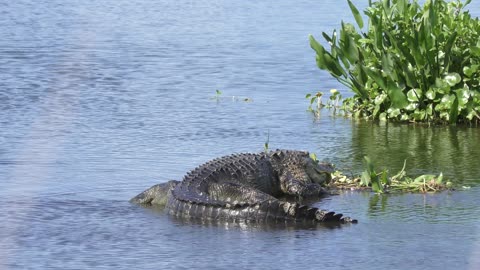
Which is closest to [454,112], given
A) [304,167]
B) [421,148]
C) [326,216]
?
[421,148]

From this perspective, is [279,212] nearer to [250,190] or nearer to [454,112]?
[250,190]

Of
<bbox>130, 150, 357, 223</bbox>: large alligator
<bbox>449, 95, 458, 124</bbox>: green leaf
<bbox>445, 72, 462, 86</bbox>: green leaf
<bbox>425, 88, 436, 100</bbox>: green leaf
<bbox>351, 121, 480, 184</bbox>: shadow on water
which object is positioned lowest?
<bbox>130, 150, 357, 223</bbox>: large alligator

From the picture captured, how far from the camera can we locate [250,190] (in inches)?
365

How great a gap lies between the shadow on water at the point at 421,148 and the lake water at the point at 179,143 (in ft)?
0.07

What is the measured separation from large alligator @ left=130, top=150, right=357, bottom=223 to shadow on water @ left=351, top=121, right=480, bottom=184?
0.77 m

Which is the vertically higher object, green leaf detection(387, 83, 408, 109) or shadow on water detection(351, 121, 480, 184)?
green leaf detection(387, 83, 408, 109)

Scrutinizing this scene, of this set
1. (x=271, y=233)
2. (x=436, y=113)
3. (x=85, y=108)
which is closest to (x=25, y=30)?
(x=85, y=108)

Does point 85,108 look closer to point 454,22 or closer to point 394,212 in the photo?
point 454,22

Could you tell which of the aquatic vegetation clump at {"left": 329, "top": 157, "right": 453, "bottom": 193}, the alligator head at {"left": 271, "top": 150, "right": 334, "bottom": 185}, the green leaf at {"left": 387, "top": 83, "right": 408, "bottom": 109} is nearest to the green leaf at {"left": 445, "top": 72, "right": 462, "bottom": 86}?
the green leaf at {"left": 387, "top": 83, "right": 408, "bottom": 109}

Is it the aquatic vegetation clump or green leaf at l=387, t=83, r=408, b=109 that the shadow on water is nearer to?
green leaf at l=387, t=83, r=408, b=109

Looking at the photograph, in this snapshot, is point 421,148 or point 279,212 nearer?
point 279,212

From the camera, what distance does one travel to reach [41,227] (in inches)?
Answer: 342

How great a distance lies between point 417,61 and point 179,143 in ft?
8.24

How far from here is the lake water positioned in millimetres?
8047
